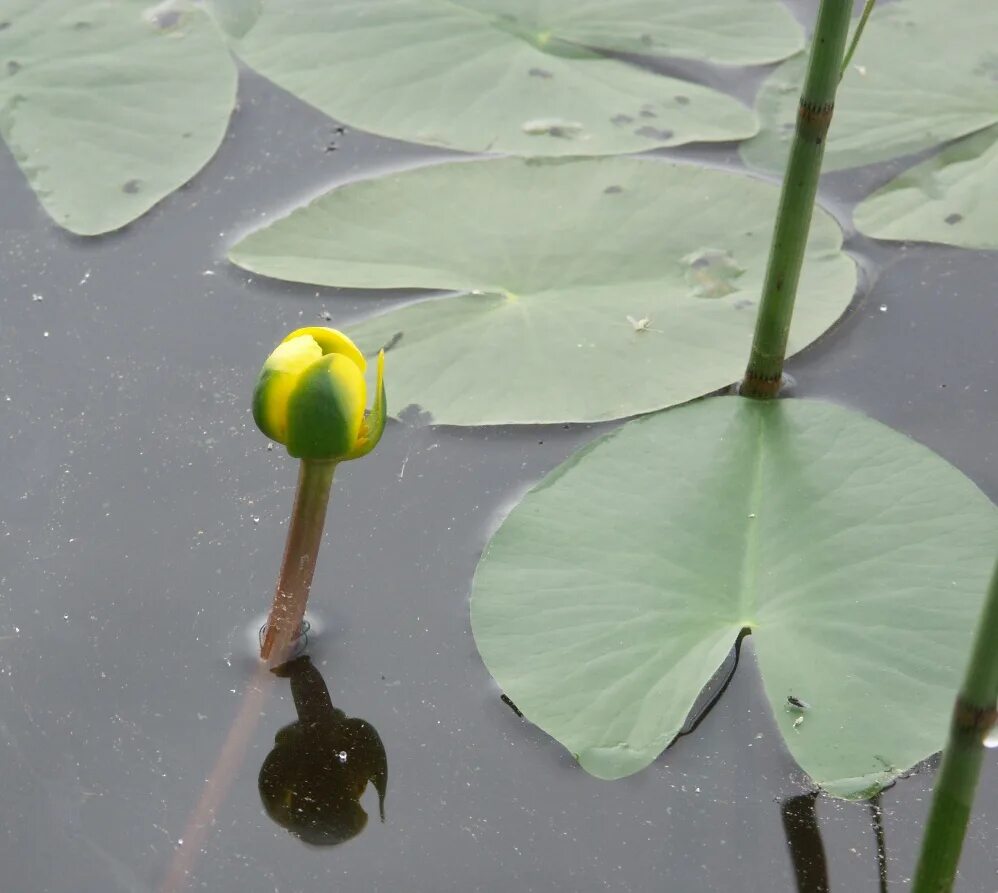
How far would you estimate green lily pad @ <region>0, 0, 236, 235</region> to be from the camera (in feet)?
5.65

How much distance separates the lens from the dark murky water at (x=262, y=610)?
1.05m

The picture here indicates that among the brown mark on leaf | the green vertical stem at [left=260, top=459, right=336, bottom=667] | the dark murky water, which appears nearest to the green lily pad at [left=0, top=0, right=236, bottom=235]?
the dark murky water

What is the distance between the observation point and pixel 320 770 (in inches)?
44.1

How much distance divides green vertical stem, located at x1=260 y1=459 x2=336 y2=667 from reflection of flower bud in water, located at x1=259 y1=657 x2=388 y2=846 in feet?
0.12

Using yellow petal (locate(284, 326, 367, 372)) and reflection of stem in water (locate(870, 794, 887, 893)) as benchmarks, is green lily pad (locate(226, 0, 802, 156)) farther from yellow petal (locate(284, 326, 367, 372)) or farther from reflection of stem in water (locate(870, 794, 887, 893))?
reflection of stem in water (locate(870, 794, 887, 893))

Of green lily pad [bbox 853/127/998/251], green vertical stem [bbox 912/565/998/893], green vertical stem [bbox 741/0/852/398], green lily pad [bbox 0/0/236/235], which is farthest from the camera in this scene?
green lily pad [bbox 0/0/236/235]

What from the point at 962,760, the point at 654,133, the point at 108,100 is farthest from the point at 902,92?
the point at 962,760

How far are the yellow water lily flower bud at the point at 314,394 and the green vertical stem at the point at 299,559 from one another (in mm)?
40

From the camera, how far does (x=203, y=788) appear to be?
111cm

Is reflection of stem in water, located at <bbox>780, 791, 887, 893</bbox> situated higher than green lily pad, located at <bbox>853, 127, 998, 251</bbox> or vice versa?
green lily pad, located at <bbox>853, 127, 998, 251</bbox>

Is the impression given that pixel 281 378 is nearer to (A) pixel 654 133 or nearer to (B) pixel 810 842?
(B) pixel 810 842

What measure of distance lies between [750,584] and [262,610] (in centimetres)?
46

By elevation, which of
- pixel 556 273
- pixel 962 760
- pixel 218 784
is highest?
pixel 962 760

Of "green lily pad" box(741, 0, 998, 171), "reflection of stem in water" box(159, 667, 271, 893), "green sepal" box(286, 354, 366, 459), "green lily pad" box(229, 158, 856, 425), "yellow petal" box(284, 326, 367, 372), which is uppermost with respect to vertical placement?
"yellow petal" box(284, 326, 367, 372)
